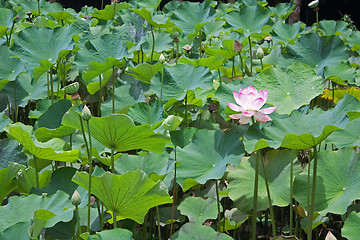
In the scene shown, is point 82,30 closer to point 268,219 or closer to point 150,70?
point 150,70

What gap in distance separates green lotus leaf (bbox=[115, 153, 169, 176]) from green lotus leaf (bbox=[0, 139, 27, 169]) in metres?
0.23

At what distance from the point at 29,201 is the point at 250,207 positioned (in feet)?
1.59

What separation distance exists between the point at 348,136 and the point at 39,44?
3.33 ft

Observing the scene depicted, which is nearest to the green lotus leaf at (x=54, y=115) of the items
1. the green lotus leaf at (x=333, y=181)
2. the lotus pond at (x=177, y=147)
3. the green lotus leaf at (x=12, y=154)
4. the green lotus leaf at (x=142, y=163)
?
the lotus pond at (x=177, y=147)

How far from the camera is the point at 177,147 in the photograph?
121 cm

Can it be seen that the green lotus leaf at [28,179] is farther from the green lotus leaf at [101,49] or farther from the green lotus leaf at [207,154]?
the green lotus leaf at [101,49]

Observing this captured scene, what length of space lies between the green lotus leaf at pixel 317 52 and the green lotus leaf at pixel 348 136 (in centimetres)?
41

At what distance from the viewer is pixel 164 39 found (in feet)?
6.37

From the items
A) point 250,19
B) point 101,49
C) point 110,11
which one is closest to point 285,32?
point 250,19

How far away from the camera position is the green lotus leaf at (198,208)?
117 centimetres

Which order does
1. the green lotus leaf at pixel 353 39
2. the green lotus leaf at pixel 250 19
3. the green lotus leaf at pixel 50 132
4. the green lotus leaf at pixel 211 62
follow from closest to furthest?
the green lotus leaf at pixel 50 132 < the green lotus leaf at pixel 211 62 < the green lotus leaf at pixel 250 19 < the green lotus leaf at pixel 353 39

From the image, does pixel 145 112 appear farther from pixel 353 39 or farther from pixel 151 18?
pixel 353 39

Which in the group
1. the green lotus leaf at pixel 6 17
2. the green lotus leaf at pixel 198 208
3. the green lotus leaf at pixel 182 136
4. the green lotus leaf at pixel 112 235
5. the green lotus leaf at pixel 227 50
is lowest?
the green lotus leaf at pixel 198 208

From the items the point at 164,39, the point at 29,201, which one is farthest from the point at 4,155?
the point at 164,39
